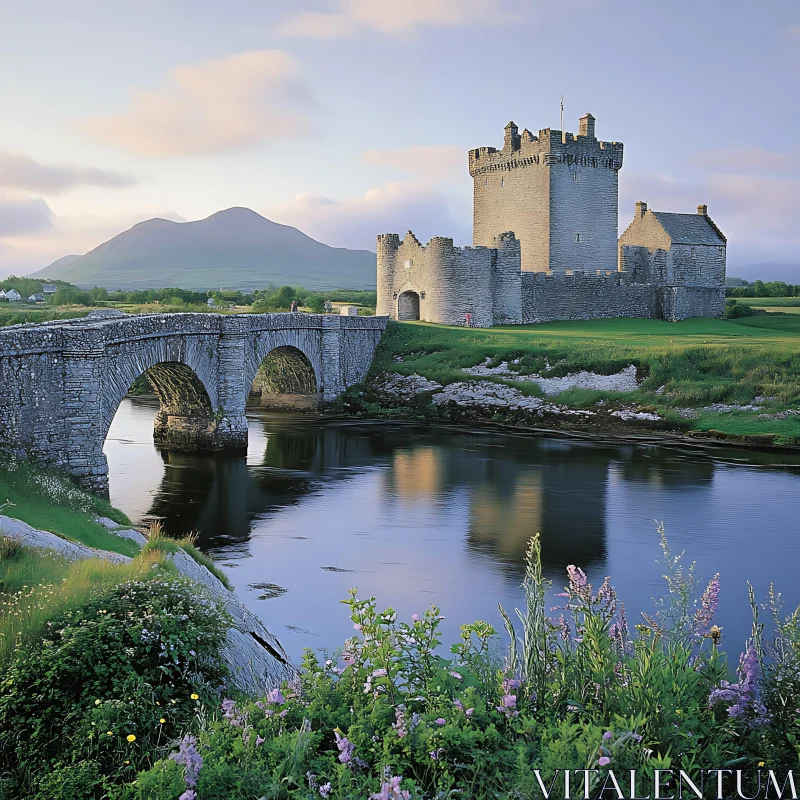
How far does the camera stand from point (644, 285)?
52.7 metres

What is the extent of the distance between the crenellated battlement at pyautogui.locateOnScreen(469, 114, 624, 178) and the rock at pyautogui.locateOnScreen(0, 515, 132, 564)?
4429 centimetres

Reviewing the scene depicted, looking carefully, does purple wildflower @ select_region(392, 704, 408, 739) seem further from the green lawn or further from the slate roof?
the slate roof

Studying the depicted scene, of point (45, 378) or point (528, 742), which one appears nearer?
point (528, 742)

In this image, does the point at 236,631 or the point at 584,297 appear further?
the point at 584,297

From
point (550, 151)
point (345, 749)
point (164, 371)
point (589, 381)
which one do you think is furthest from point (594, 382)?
point (345, 749)

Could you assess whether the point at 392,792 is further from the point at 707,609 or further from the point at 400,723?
the point at 707,609

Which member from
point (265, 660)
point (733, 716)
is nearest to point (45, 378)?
point (265, 660)

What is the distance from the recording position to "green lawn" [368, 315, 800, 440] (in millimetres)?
32688

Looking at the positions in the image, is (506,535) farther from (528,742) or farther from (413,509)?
(528,742)

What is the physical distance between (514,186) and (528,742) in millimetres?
50273

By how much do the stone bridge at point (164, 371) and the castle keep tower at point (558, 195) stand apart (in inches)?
524

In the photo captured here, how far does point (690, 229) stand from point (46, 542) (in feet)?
171

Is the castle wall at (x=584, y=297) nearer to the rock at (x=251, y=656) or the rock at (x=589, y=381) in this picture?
the rock at (x=589, y=381)

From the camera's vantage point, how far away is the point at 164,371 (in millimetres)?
26750
